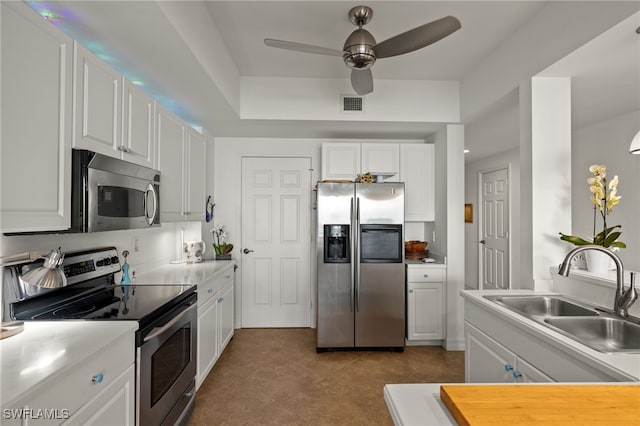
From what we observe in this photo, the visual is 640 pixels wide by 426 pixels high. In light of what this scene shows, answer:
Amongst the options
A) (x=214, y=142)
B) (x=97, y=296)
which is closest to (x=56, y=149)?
(x=97, y=296)

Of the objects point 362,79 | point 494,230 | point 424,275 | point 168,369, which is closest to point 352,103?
point 362,79

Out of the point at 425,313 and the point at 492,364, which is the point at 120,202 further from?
the point at 425,313

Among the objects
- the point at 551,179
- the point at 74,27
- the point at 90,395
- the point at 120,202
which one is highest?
the point at 74,27

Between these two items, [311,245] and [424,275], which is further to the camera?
[311,245]

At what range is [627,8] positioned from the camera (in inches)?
60.0

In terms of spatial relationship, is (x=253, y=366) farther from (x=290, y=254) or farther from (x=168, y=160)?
(x=168, y=160)

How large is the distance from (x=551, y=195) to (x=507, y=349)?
114cm

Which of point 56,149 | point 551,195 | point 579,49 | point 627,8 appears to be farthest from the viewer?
point 551,195

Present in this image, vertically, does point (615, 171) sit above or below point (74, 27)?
below

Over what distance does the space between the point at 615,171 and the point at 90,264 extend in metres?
4.63

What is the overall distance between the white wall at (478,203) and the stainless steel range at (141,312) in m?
4.45

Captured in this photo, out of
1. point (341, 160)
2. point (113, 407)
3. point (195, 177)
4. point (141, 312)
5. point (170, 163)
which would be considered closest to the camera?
point (113, 407)

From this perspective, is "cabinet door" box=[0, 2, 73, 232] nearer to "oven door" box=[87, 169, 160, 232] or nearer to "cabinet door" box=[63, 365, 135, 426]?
"oven door" box=[87, 169, 160, 232]

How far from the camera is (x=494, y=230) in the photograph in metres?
5.17
